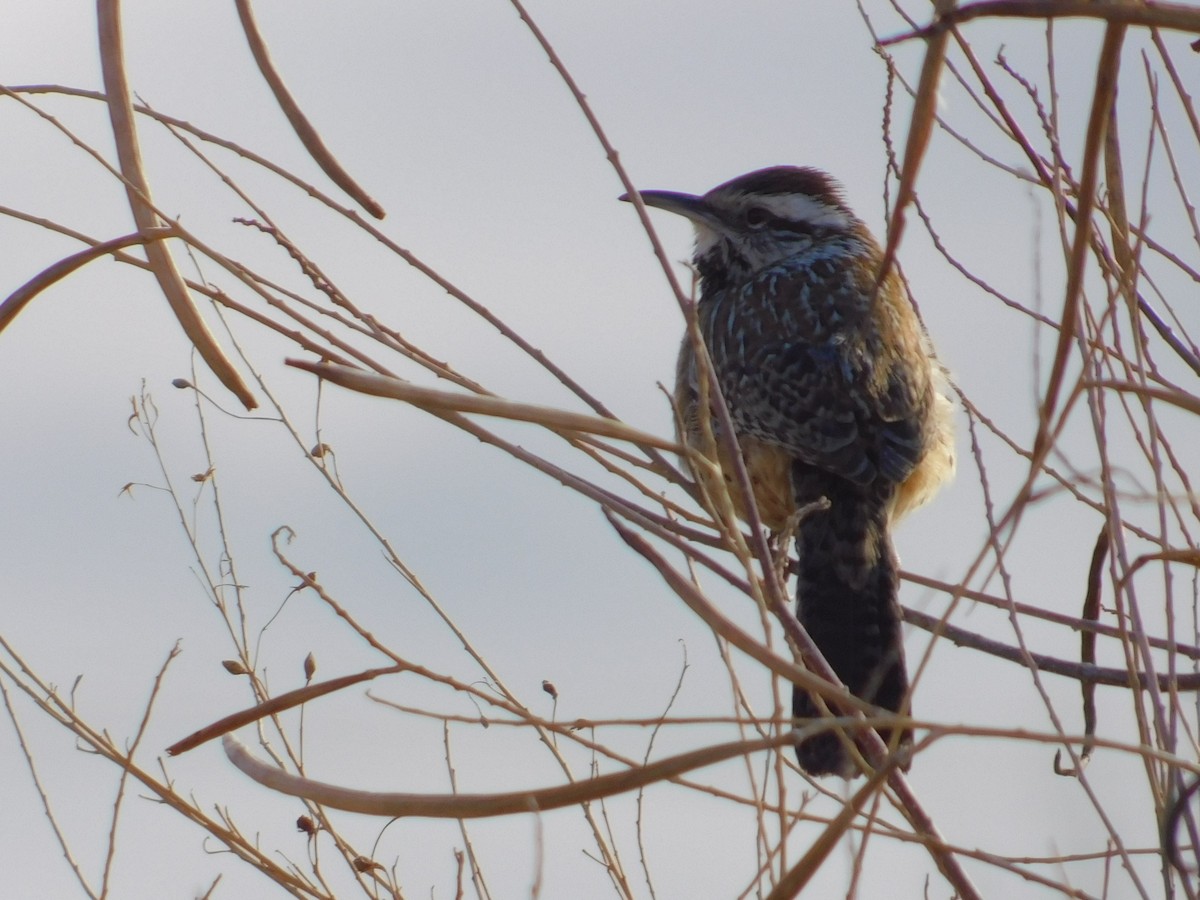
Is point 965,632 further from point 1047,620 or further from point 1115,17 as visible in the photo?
point 1115,17

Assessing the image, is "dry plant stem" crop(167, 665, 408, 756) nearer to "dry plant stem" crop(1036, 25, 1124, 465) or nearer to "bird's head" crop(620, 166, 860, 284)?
"dry plant stem" crop(1036, 25, 1124, 465)

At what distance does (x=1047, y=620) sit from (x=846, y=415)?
2022mm

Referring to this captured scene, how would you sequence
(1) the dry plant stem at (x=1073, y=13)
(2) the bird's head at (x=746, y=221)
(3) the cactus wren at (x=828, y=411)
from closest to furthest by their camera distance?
(1) the dry plant stem at (x=1073, y=13) → (3) the cactus wren at (x=828, y=411) → (2) the bird's head at (x=746, y=221)

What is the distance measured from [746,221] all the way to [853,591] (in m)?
2.16

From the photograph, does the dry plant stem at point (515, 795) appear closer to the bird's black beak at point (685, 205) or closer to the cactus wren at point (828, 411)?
the cactus wren at point (828, 411)

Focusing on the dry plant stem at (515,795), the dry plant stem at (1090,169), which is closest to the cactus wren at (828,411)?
the dry plant stem at (515,795)

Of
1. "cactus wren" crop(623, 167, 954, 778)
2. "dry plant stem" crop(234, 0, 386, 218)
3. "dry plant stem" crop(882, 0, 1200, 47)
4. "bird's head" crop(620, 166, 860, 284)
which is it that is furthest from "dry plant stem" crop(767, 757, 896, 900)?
"bird's head" crop(620, 166, 860, 284)

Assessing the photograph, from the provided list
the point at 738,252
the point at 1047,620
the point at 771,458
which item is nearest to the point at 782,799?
the point at 1047,620

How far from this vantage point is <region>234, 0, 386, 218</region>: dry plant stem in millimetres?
2160

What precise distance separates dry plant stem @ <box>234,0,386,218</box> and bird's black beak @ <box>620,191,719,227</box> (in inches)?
154

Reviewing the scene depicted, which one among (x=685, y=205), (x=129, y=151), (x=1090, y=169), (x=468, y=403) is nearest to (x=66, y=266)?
(x=129, y=151)

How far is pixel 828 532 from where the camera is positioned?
4.65 metres

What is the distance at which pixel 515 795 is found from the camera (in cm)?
155

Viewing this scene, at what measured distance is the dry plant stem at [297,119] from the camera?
2.16 metres
